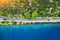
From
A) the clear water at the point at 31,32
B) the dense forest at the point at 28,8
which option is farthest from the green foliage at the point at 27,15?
the clear water at the point at 31,32

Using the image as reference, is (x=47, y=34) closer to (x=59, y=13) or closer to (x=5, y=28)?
(x=59, y=13)

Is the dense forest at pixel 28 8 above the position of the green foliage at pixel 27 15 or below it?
above

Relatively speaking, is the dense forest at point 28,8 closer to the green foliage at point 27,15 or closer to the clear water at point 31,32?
the green foliage at point 27,15

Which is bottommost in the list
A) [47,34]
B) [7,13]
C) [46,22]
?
[47,34]

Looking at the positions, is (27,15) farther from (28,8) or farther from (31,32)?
(31,32)

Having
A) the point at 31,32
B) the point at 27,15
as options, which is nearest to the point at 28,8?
the point at 27,15

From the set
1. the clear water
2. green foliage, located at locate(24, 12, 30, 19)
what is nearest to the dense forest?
green foliage, located at locate(24, 12, 30, 19)

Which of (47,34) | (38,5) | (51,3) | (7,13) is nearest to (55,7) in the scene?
(51,3)
